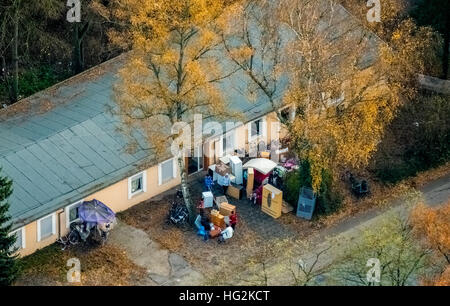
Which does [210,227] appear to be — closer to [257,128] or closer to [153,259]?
[153,259]

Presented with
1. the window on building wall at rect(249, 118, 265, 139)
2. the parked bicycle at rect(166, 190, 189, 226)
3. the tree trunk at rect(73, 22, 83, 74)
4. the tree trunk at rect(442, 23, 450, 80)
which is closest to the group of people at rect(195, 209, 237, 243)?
the parked bicycle at rect(166, 190, 189, 226)

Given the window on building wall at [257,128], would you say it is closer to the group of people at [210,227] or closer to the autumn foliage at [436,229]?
the group of people at [210,227]

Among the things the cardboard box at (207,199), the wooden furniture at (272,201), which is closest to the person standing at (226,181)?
the cardboard box at (207,199)

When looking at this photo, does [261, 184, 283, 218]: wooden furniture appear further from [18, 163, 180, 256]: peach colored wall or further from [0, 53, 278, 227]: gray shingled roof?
[0, 53, 278, 227]: gray shingled roof

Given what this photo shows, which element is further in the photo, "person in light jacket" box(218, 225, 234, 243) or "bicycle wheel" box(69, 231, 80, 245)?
"person in light jacket" box(218, 225, 234, 243)

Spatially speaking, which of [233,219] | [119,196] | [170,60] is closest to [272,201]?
[233,219]
